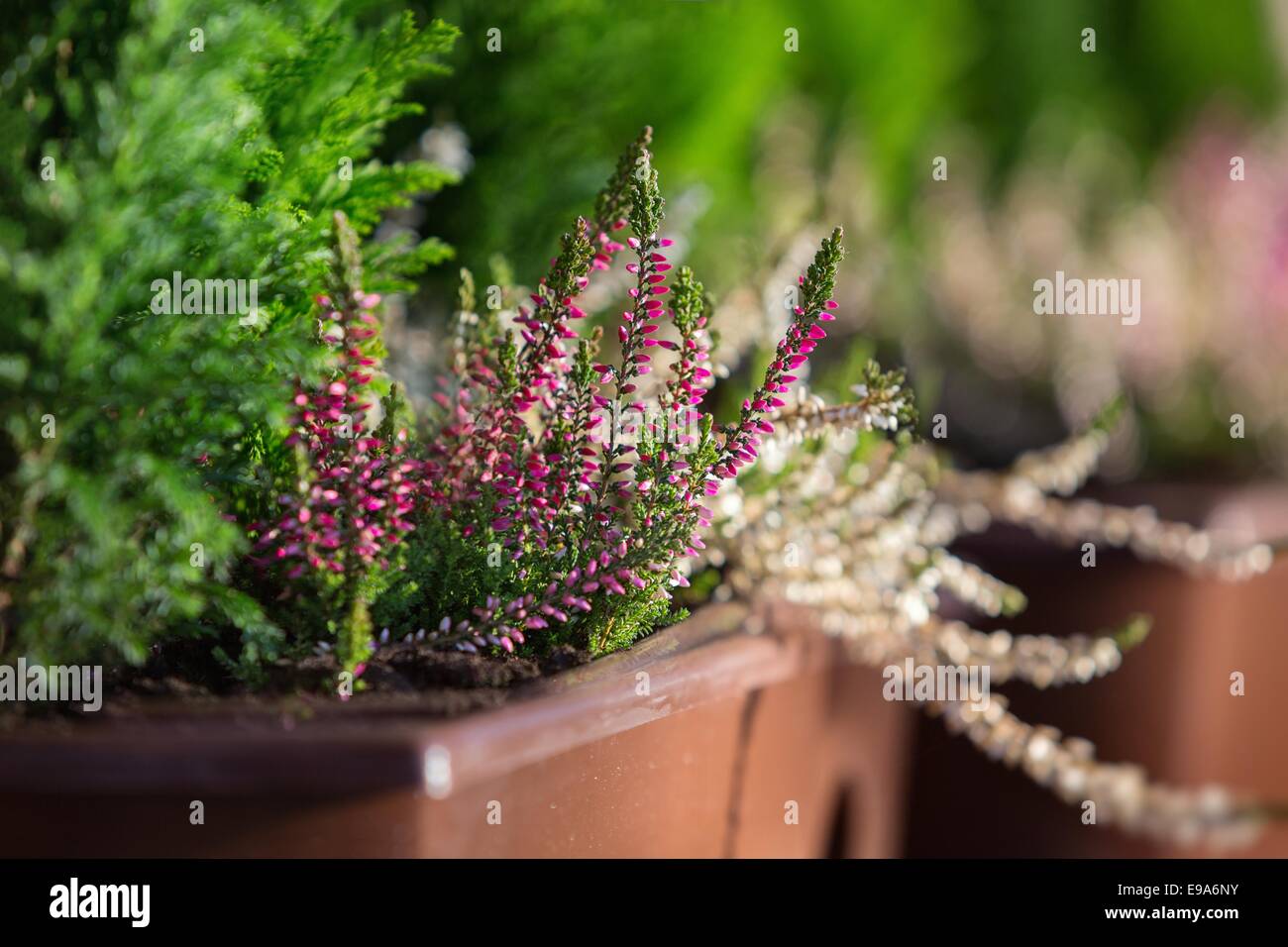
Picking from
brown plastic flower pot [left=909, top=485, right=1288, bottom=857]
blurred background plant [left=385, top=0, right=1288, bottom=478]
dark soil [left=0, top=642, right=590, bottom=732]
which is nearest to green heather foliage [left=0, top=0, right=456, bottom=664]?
dark soil [left=0, top=642, right=590, bottom=732]

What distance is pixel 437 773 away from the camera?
0.44 metres

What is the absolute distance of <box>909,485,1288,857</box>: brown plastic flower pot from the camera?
1191mm

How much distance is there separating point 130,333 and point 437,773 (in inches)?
9.8

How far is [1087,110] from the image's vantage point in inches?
111

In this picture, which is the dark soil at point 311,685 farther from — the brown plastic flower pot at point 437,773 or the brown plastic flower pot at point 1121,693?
the brown plastic flower pot at point 1121,693

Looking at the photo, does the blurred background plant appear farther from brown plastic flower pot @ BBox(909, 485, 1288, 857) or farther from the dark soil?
the dark soil

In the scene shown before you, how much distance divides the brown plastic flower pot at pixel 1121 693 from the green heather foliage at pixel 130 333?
819 mm

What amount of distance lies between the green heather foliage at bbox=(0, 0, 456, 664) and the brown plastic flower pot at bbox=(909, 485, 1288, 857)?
0.82 meters

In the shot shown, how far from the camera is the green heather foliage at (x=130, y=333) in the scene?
18.1 inches

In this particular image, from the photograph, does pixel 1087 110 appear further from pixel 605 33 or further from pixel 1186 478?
pixel 605 33

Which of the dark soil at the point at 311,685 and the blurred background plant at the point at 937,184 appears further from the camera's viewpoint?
the blurred background plant at the point at 937,184

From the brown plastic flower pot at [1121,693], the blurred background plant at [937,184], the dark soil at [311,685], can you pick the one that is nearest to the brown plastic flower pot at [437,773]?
the dark soil at [311,685]

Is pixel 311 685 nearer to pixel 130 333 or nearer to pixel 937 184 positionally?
pixel 130 333

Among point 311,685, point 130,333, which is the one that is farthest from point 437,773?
point 130,333
